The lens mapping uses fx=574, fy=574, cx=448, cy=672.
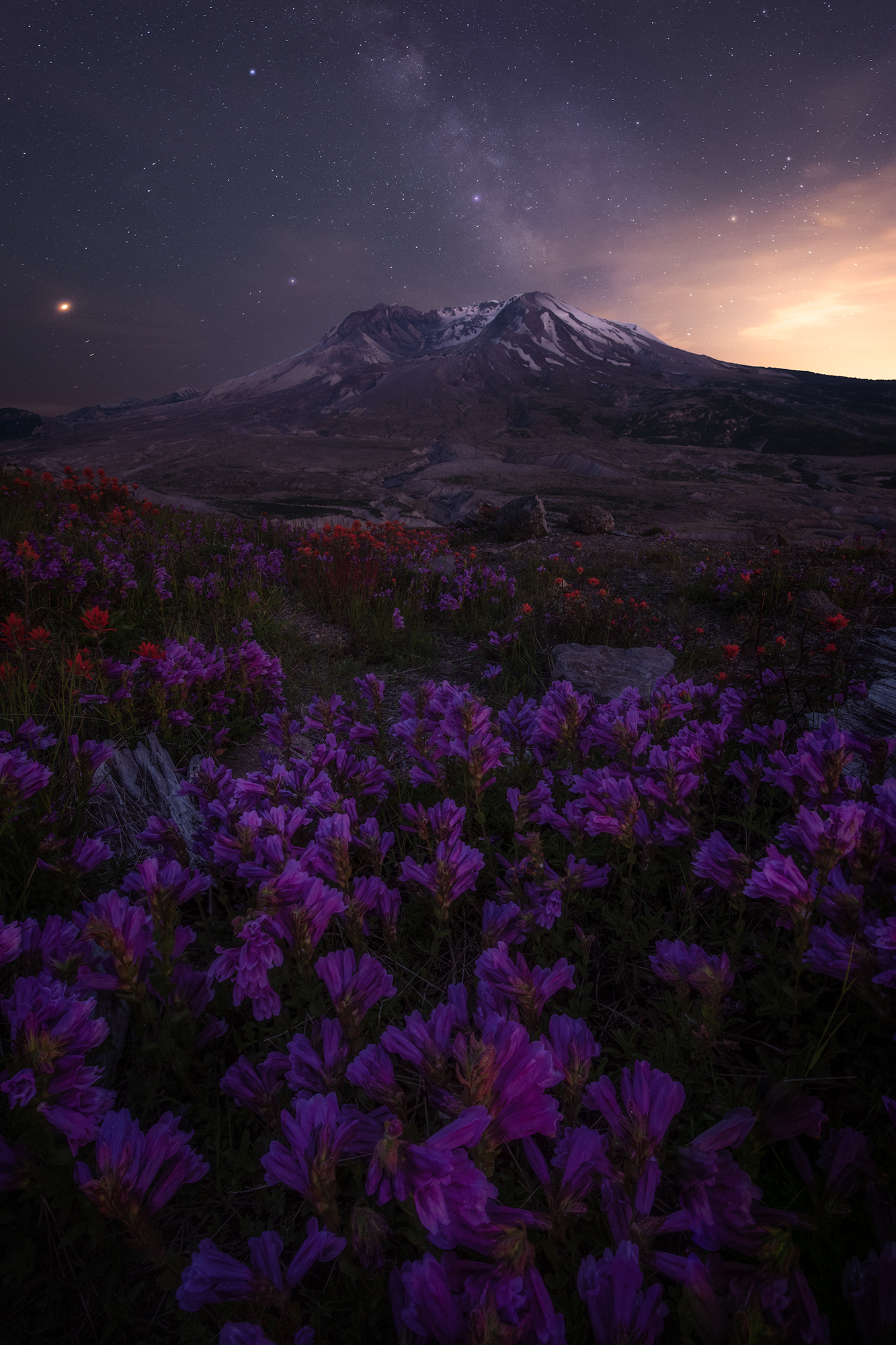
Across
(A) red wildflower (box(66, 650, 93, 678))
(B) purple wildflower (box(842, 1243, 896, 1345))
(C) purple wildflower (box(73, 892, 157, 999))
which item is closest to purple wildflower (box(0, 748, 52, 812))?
(C) purple wildflower (box(73, 892, 157, 999))

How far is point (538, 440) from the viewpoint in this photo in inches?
3725

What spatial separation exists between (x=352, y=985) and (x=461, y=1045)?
0.34m

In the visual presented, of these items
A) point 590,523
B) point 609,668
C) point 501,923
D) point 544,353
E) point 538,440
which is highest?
point 544,353

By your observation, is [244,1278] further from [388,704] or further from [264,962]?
[388,704]

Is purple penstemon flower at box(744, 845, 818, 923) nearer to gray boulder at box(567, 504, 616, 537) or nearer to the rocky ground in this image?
the rocky ground

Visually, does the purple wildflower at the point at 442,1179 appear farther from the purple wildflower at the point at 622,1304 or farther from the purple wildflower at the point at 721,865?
the purple wildflower at the point at 721,865

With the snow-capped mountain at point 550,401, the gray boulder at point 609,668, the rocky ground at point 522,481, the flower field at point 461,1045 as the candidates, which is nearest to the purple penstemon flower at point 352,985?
the flower field at point 461,1045

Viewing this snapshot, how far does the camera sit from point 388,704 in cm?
443

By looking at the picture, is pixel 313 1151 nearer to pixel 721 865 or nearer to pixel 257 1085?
pixel 257 1085

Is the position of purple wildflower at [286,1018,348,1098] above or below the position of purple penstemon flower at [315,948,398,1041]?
below

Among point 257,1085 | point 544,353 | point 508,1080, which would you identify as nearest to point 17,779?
point 257,1085

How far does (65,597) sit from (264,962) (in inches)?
171

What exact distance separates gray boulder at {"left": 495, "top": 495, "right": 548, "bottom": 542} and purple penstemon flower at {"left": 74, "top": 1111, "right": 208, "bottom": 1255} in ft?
48.0

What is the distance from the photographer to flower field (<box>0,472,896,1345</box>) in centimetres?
88
